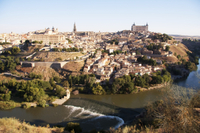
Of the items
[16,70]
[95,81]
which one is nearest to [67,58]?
[16,70]

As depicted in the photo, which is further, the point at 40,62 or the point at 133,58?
the point at 133,58

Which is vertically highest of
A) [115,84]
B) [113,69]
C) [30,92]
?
[113,69]

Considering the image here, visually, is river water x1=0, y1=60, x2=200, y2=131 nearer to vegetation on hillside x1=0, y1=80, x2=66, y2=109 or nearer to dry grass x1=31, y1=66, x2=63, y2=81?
vegetation on hillside x1=0, y1=80, x2=66, y2=109

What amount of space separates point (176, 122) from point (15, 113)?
991 centimetres

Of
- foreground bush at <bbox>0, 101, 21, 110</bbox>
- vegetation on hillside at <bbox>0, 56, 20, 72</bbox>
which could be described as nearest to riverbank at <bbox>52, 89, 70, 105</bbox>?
foreground bush at <bbox>0, 101, 21, 110</bbox>

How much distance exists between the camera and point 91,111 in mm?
10648

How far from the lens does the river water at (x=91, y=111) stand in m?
9.31

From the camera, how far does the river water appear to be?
931 centimetres

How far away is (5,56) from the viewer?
2273cm

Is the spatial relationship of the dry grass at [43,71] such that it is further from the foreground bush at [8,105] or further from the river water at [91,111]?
the foreground bush at [8,105]

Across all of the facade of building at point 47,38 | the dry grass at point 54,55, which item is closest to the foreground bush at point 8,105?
the dry grass at point 54,55

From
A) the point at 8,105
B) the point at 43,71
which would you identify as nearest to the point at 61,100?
the point at 8,105

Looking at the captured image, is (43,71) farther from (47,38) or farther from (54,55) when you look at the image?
(47,38)

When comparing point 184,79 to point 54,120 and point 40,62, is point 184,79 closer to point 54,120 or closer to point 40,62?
point 54,120
